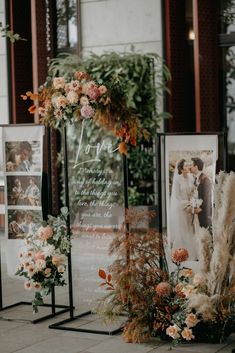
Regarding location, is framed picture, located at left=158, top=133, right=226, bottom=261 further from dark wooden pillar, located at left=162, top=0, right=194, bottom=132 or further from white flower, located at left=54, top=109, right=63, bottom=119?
dark wooden pillar, located at left=162, top=0, right=194, bottom=132

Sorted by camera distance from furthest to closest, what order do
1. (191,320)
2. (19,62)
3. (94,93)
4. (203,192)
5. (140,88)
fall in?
1. (19,62)
2. (140,88)
3. (94,93)
4. (203,192)
5. (191,320)

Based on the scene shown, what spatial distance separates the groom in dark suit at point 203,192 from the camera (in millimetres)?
7426

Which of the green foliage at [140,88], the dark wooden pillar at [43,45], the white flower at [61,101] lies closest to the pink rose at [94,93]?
the white flower at [61,101]

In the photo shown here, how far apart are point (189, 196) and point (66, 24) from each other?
784 centimetres

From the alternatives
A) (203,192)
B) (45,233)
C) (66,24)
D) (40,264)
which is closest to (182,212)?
(203,192)

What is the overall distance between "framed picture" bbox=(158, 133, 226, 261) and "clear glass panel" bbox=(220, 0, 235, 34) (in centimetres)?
570

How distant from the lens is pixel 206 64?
1272 centimetres

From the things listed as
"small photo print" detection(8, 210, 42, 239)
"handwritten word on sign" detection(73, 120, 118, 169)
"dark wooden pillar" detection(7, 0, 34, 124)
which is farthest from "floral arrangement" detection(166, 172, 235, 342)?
"dark wooden pillar" detection(7, 0, 34, 124)

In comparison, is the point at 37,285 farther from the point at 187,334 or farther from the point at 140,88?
the point at 140,88

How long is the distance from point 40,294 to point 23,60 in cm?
794

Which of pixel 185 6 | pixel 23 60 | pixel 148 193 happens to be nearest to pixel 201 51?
pixel 185 6

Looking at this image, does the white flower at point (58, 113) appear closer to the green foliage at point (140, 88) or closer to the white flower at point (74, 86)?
the white flower at point (74, 86)

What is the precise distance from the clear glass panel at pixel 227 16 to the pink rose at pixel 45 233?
616cm

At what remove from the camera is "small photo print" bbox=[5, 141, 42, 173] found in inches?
327
